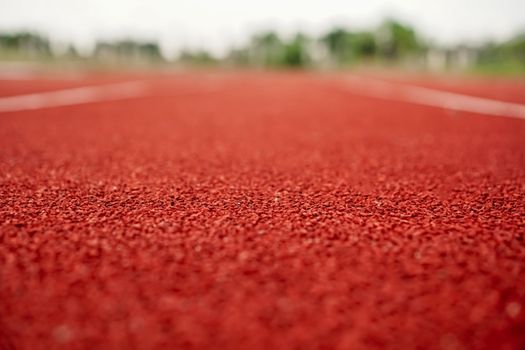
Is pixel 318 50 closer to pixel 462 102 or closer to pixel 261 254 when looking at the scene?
pixel 462 102

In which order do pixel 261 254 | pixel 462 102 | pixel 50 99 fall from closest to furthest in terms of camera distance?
pixel 261 254, pixel 462 102, pixel 50 99

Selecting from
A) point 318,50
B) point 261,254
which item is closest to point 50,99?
point 261,254

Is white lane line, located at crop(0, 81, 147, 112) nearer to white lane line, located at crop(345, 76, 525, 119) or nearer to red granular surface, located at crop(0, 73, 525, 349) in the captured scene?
red granular surface, located at crop(0, 73, 525, 349)

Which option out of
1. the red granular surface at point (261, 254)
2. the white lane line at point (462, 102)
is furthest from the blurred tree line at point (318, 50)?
the red granular surface at point (261, 254)

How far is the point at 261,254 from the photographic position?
1.03 meters

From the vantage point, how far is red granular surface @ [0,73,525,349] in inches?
30.0

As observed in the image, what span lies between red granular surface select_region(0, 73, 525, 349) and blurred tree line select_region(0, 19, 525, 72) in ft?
196

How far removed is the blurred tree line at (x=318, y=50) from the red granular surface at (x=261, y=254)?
5979cm

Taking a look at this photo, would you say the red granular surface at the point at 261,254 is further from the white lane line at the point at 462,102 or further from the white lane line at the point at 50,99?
the white lane line at the point at 50,99

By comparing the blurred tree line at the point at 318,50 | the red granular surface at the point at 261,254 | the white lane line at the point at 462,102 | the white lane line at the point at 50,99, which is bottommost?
the red granular surface at the point at 261,254

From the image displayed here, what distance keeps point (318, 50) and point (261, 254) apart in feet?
252

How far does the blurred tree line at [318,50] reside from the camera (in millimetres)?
60719

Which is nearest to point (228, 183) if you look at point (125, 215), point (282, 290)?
point (125, 215)

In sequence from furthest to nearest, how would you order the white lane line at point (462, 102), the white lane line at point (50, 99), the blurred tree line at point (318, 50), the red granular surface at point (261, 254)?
the blurred tree line at point (318, 50) → the white lane line at point (50, 99) → the white lane line at point (462, 102) → the red granular surface at point (261, 254)
